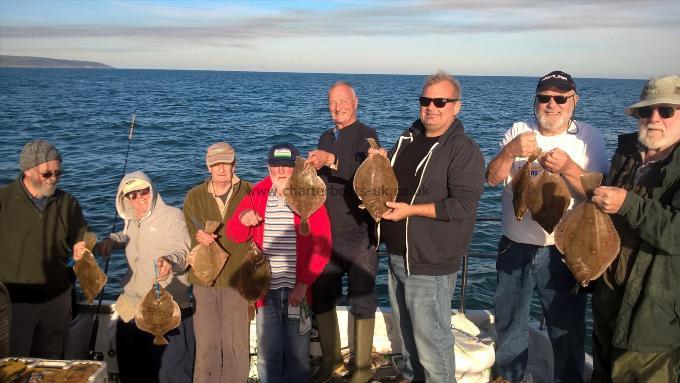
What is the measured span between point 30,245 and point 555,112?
4.50 m

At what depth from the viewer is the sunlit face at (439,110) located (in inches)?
148

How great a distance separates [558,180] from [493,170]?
1.62 ft

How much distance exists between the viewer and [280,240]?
13.6 feet

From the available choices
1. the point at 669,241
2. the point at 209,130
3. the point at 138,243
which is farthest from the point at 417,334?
the point at 209,130

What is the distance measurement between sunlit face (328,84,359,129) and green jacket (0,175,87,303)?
2.56m

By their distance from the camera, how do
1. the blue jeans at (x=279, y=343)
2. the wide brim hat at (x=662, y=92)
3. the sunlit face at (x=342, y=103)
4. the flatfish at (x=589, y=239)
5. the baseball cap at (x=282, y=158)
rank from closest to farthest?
the wide brim hat at (x=662, y=92)
the flatfish at (x=589, y=239)
the baseball cap at (x=282, y=158)
the blue jeans at (x=279, y=343)
the sunlit face at (x=342, y=103)

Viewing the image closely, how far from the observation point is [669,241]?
288 cm

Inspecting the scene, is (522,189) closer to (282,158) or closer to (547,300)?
(547,300)

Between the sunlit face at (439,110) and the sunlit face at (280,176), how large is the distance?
122 centimetres

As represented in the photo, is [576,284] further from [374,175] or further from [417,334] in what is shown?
[374,175]

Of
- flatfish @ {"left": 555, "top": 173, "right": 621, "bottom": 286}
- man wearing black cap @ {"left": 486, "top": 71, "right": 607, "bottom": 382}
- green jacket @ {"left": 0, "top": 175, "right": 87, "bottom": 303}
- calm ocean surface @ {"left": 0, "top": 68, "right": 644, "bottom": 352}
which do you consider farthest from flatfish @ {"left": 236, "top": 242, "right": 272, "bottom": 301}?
calm ocean surface @ {"left": 0, "top": 68, "right": 644, "bottom": 352}

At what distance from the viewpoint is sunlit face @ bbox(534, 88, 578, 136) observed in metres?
3.79

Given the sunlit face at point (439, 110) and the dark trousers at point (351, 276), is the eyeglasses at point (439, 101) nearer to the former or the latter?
the sunlit face at point (439, 110)

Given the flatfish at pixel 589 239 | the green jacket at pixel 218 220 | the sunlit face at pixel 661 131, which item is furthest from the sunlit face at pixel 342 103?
the sunlit face at pixel 661 131
